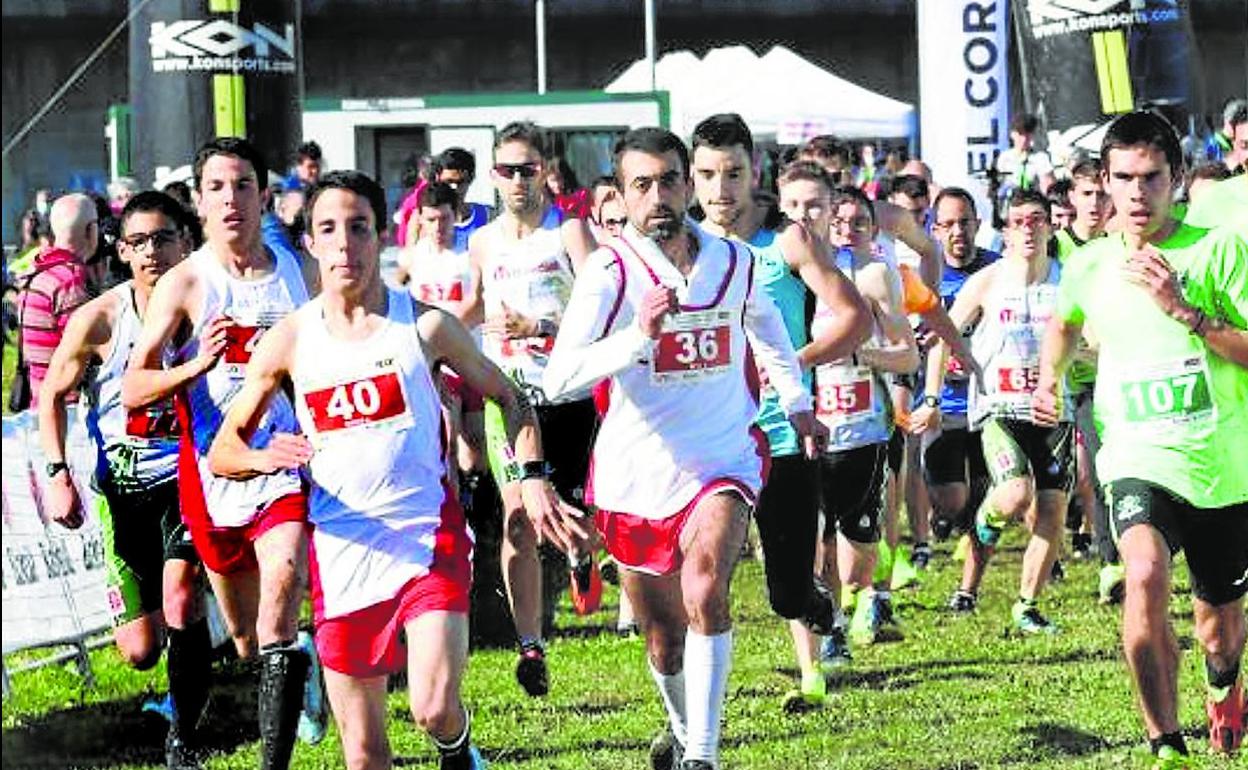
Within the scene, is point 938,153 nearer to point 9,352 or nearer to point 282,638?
point 282,638

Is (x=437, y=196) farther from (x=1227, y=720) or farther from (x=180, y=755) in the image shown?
(x=1227, y=720)

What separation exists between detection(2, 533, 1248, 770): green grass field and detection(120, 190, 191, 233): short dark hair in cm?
182

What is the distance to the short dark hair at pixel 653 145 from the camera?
8.00 m

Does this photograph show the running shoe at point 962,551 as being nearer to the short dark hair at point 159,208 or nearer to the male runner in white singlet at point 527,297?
the male runner in white singlet at point 527,297

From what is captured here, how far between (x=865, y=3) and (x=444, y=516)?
33331 millimetres

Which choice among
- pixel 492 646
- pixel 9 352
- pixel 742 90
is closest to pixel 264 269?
pixel 492 646

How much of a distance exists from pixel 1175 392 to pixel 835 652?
3446mm

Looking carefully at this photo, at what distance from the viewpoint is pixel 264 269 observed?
8.45 meters

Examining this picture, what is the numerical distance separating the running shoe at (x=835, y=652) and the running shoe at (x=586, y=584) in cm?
107

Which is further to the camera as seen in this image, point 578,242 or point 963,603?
point 963,603

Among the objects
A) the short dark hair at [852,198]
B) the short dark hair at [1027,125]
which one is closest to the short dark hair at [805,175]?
the short dark hair at [852,198]

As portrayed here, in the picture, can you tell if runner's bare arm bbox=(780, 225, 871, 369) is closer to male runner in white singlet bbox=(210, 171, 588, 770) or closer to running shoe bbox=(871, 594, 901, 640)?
male runner in white singlet bbox=(210, 171, 588, 770)

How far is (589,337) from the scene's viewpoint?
7.79m

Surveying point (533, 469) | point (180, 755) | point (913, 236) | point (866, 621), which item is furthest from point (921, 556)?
point (533, 469)
